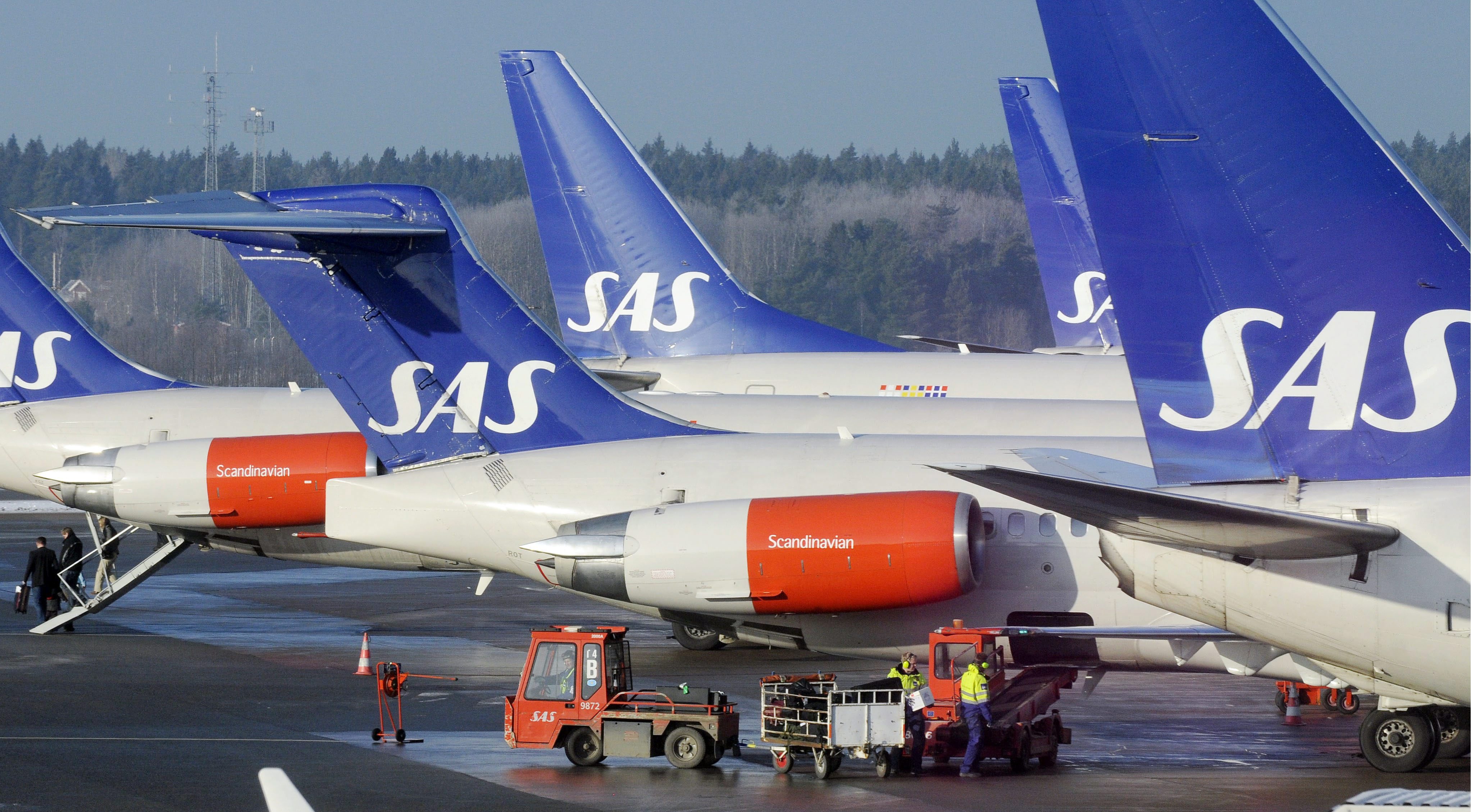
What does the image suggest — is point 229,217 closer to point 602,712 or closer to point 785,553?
point 602,712

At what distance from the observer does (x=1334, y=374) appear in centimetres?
1055

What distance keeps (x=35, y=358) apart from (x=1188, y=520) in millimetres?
22143

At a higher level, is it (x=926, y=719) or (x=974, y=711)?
(x=974, y=711)

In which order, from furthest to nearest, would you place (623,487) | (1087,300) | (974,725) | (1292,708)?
(1087,300), (1292,708), (623,487), (974,725)

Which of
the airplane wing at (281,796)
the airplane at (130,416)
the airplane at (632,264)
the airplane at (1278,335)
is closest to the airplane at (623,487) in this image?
the airplane at (130,416)

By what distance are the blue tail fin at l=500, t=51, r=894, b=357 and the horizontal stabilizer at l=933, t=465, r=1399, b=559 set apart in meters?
19.8

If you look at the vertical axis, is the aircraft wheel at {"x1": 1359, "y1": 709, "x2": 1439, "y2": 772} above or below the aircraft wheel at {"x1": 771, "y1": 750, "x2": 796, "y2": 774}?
above

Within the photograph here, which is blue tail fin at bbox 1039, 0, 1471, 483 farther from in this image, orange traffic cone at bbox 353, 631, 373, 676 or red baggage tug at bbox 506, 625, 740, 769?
orange traffic cone at bbox 353, 631, 373, 676

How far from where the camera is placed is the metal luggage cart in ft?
50.9

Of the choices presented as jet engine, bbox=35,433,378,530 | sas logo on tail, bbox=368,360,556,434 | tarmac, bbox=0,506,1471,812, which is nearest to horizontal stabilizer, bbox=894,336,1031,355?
tarmac, bbox=0,506,1471,812

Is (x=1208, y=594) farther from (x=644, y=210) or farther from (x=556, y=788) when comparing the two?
(x=644, y=210)

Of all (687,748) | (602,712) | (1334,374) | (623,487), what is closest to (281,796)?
(1334,374)

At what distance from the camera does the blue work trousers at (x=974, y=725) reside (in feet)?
50.9

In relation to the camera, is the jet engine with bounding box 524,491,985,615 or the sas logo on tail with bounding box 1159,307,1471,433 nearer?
the sas logo on tail with bounding box 1159,307,1471,433
